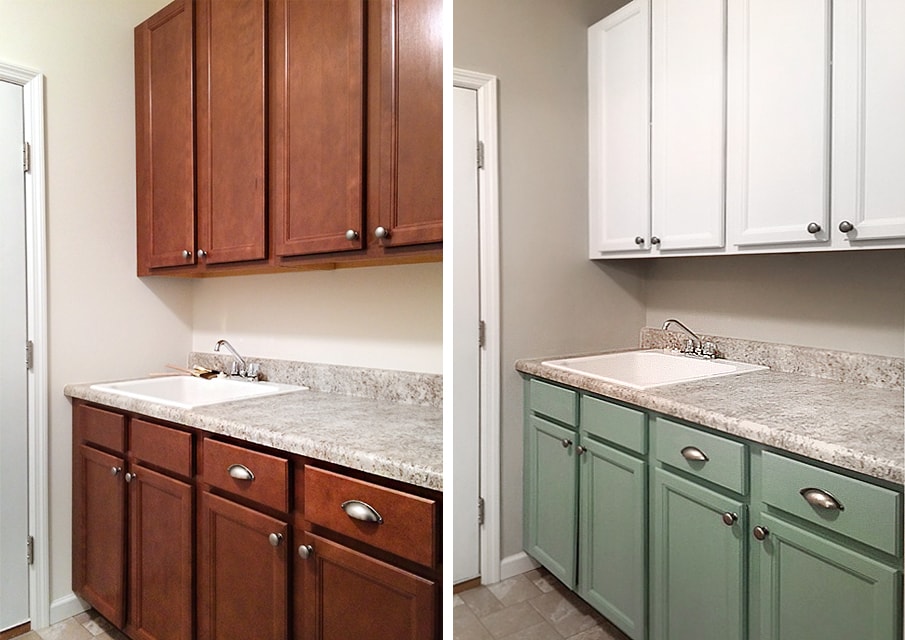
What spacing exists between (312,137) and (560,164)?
120 cm

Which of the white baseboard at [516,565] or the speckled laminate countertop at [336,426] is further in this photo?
the speckled laminate countertop at [336,426]

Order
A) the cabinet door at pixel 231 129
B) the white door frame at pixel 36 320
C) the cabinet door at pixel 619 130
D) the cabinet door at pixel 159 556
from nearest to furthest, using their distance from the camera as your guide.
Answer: the cabinet door at pixel 619 130
the cabinet door at pixel 159 556
the cabinet door at pixel 231 129
the white door frame at pixel 36 320

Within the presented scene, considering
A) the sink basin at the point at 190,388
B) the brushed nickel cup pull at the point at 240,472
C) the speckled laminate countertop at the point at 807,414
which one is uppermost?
the speckled laminate countertop at the point at 807,414

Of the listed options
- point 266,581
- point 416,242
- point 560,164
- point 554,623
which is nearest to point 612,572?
point 554,623

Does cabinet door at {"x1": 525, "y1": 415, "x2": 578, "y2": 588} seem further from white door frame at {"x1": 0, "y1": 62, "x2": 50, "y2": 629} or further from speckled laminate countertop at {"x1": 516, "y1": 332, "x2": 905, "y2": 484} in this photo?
white door frame at {"x1": 0, "y1": 62, "x2": 50, "y2": 629}

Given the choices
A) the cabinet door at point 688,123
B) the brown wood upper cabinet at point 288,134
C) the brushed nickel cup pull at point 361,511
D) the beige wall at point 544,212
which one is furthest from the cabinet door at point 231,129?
the cabinet door at point 688,123

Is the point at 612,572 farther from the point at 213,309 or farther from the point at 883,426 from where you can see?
the point at 213,309

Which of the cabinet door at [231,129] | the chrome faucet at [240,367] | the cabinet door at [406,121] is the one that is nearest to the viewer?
the cabinet door at [406,121]

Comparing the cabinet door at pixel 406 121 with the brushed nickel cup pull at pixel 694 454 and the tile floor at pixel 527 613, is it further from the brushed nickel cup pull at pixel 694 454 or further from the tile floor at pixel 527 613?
the brushed nickel cup pull at pixel 694 454

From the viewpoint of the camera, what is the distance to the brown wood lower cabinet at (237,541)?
0.94 meters

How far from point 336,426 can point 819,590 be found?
1085mm

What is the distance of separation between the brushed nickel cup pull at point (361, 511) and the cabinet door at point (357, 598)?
70 millimetres

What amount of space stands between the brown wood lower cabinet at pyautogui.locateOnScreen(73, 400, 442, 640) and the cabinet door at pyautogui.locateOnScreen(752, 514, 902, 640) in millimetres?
728

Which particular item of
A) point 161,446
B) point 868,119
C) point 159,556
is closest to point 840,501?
point 868,119
